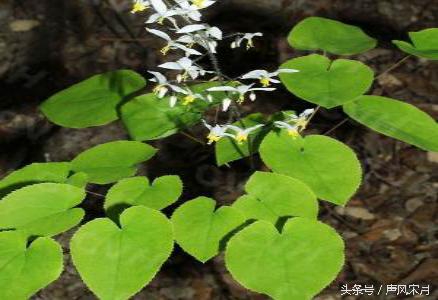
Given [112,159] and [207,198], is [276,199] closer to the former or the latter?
[207,198]

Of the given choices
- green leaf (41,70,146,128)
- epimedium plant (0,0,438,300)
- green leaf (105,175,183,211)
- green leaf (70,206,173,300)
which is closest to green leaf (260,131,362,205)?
epimedium plant (0,0,438,300)

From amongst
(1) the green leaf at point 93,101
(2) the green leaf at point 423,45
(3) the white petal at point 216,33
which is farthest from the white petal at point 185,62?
(2) the green leaf at point 423,45

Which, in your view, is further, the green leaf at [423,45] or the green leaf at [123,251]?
the green leaf at [423,45]

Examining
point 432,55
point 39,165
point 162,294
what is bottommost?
point 162,294

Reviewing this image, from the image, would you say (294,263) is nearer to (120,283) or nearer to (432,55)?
(120,283)

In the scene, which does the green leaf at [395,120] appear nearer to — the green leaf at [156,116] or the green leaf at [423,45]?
the green leaf at [423,45]

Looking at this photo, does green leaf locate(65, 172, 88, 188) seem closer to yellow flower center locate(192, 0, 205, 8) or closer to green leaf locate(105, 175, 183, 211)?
green leaf locate(105, 175, 183, 211)

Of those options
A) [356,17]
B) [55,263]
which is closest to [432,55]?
[55,263]
